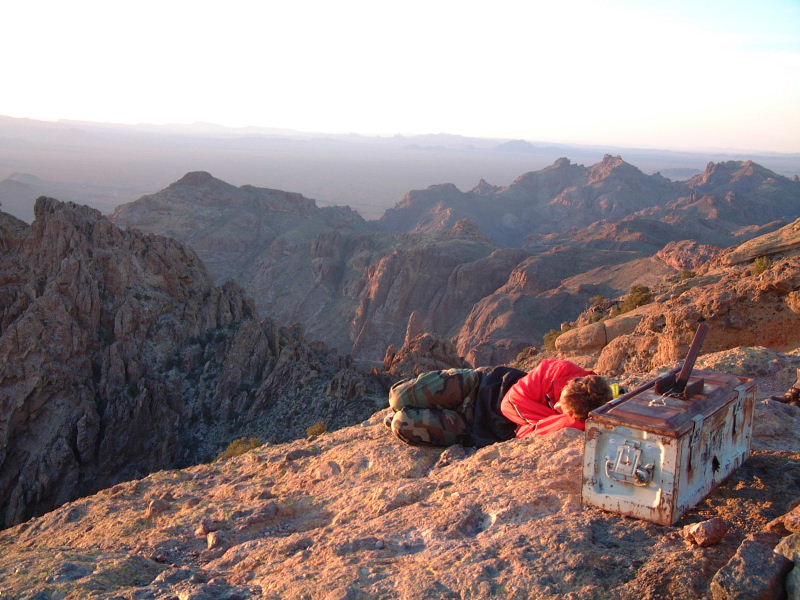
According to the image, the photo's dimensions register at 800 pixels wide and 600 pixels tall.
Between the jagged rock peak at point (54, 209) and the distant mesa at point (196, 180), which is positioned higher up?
the jagged rock peak at point (54, 209)

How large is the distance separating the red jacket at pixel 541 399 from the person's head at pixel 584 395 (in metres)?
0.22

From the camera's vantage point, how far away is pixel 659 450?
169 inches

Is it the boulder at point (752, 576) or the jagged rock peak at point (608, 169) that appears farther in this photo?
the jagged rock peak at point (608, 169)

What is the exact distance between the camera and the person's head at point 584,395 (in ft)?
17.3

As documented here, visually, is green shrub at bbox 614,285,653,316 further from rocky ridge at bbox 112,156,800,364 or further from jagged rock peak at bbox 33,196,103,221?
jagged rock peak at bbox 33,196,103,221

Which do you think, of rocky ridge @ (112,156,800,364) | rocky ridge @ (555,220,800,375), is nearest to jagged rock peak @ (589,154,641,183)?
rocky ridge @ (112,156,800,364)

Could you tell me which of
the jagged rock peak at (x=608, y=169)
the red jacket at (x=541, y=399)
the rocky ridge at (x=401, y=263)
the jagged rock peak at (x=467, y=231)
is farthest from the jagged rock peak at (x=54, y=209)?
the jagged rock peak at (x=608, y=169)

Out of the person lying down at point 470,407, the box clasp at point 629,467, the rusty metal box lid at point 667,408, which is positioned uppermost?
the rusty metal box lid at point 667,408

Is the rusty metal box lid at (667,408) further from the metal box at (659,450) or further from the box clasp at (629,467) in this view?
the box clasp at (629,467)

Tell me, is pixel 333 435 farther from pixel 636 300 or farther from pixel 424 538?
pixel 636 300

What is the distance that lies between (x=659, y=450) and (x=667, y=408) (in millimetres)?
349

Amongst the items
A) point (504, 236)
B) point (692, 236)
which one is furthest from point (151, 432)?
point (504, 236)

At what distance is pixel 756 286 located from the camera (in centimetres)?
1171

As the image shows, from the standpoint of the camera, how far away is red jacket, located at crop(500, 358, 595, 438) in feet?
19.2
